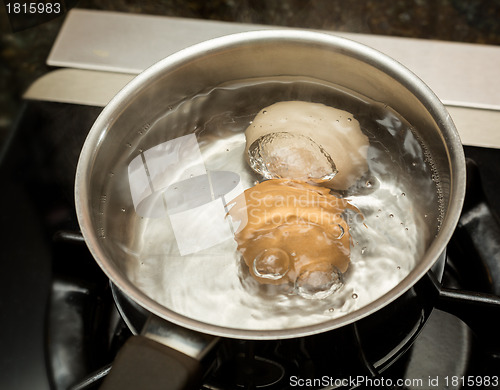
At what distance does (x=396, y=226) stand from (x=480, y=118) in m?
0.24

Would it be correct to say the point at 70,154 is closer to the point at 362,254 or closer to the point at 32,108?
the point at 32,108

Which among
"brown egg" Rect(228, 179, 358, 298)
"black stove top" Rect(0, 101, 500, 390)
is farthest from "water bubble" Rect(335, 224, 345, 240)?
"black stove top" Rect(0, 101, 500, 390)

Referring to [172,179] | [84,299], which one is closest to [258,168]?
[172,179]

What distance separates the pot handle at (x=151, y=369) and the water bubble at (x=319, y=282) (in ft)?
0.34

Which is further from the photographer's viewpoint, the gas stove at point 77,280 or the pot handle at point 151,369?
the gas stove at point 77,280

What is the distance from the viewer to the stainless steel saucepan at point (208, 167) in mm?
354

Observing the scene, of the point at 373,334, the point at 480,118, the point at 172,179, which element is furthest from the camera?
the point at 480,118

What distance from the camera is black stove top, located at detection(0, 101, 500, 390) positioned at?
0.46m

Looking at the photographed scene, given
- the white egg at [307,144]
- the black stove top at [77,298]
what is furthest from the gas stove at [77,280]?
the white egg at [307,144]

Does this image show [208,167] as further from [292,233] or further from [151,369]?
[151,369]

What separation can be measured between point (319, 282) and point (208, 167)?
0.15m

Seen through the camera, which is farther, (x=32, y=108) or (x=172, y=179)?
(x=32, y=108)

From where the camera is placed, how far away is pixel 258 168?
457 mm

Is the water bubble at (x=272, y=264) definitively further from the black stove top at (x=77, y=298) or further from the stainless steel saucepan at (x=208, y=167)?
the black stove top at (x=77, y=298)
